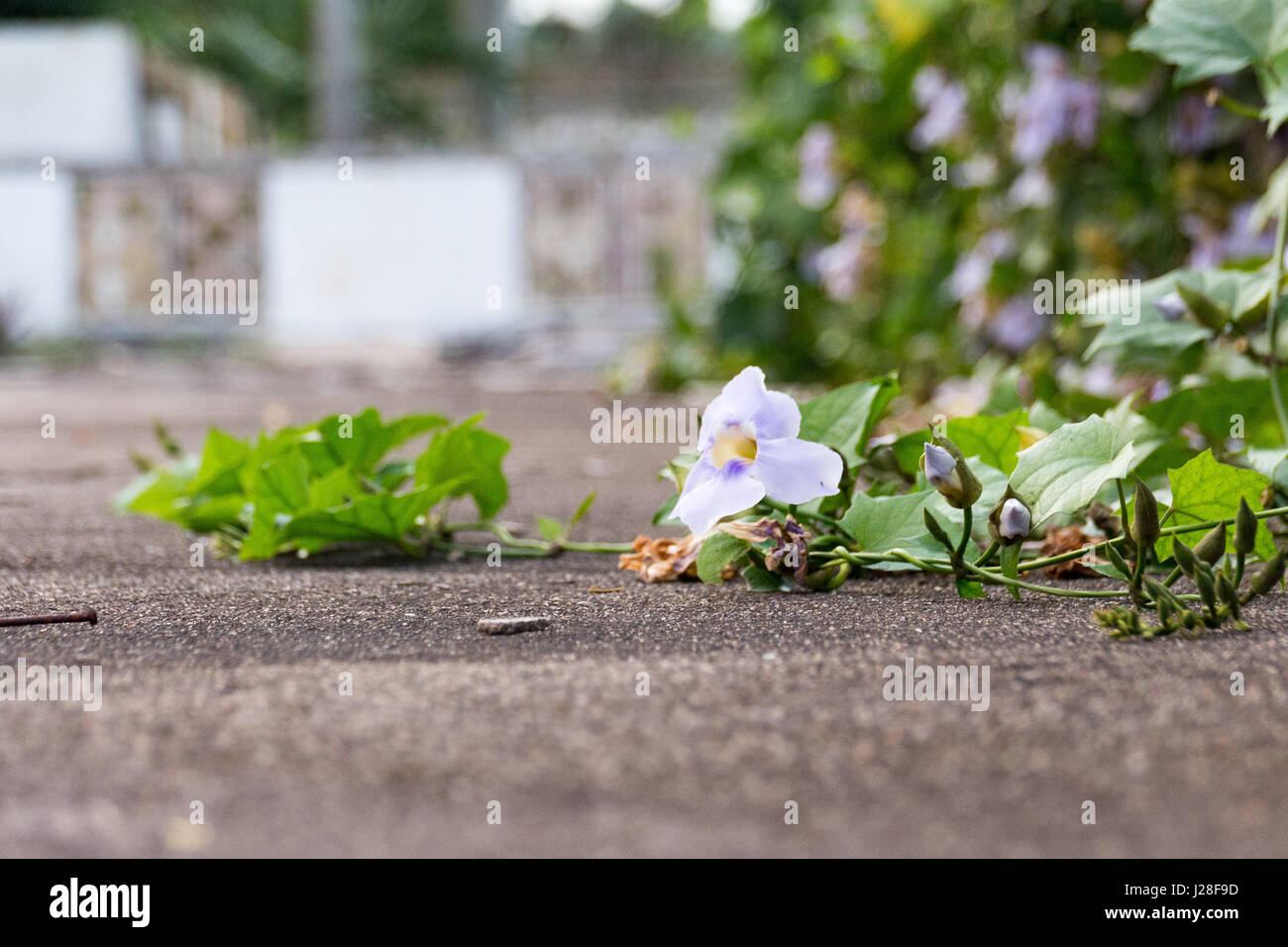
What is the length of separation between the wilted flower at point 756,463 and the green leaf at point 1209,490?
0.78ft

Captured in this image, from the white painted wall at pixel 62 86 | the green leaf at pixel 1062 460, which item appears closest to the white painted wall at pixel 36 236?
the white painted wall at pixel 62 86

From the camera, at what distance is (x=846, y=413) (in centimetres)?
111

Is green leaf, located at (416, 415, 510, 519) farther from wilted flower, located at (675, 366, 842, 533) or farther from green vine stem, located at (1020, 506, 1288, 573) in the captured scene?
green vine stem, located at (1020, 506, 1288, 573)

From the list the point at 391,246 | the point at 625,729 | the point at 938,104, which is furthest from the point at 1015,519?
the point at 391,246

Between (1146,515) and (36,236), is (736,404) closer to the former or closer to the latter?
(1146,515)

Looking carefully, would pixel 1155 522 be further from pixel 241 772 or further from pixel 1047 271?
pixel 1047 271

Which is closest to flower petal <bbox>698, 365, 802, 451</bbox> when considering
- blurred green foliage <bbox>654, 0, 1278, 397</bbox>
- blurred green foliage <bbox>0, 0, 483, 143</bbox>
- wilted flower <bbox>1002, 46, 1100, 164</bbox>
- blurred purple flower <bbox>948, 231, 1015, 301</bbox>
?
blurred green foliage <bbox>654, 0, 1278, 397</bbox>

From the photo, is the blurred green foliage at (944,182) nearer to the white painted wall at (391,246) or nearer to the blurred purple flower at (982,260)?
the blurred purple flower at (982,260)

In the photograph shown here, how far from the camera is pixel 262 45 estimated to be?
1712 cm

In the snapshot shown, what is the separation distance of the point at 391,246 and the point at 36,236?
99.9 inches

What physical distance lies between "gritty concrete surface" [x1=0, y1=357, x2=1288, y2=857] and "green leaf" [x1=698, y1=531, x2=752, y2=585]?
0.03 meters

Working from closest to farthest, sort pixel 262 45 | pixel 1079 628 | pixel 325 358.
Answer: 1. pixel 1079 628
2. pixel 325 358
3. pixel 262 45
